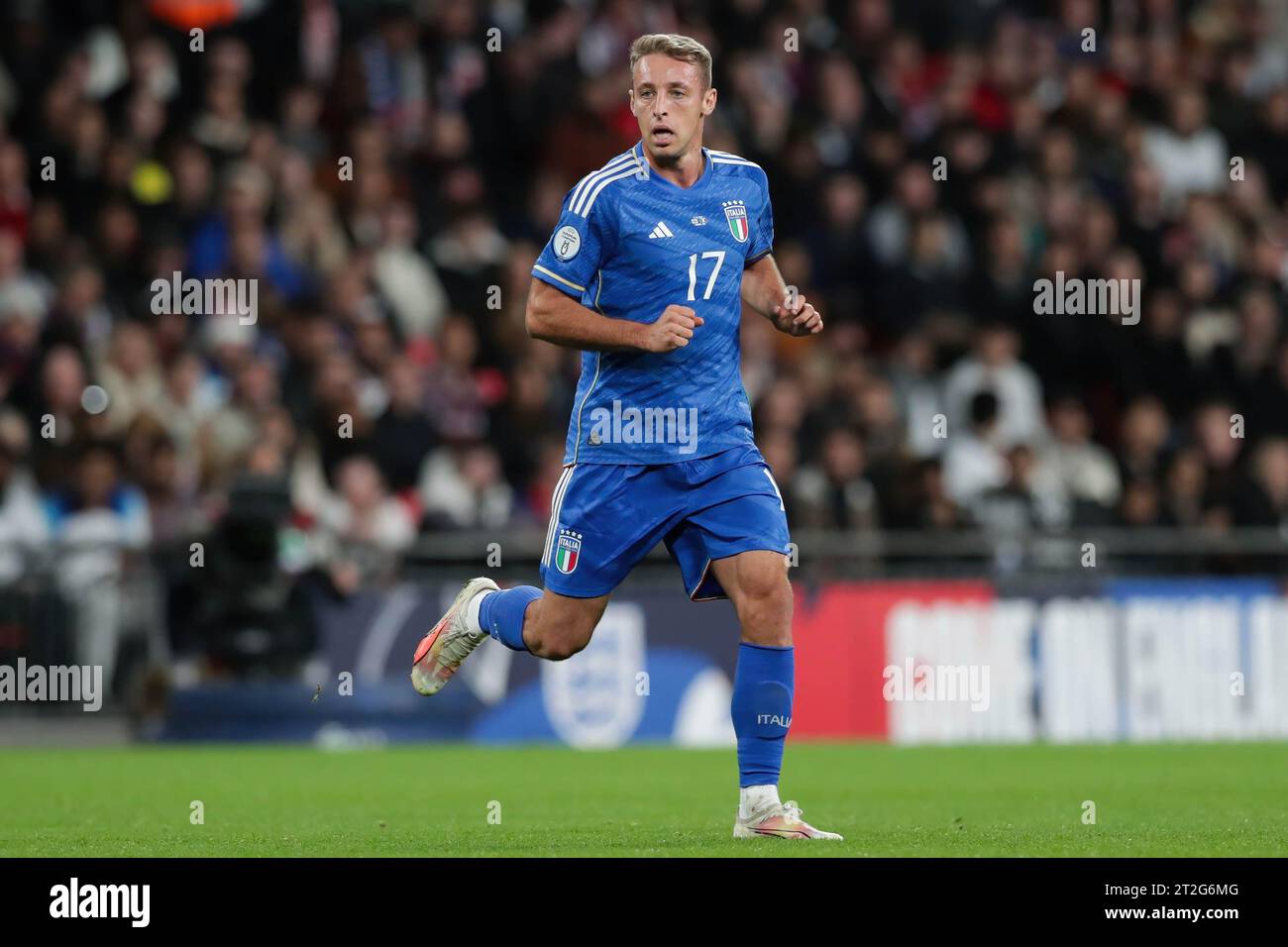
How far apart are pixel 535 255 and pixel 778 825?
36.3ft

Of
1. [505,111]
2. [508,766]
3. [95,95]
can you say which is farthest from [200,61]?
[508,766]

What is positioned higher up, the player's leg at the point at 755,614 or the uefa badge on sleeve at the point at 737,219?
the uefa badge on sleeve at the point at 737,219

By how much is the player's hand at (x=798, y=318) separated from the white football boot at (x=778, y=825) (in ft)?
5.83

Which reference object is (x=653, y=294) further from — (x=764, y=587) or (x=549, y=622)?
(x=549, y=622)

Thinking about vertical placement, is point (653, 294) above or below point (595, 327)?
above

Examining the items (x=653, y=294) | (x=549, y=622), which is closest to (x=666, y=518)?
(x=549, y=622)

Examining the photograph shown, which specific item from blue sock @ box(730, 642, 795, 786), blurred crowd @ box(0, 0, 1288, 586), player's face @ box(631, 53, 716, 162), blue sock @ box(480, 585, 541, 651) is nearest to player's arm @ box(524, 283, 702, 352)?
player's face @ box(631, 53, 716, 162)

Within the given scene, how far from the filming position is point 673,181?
872 cm

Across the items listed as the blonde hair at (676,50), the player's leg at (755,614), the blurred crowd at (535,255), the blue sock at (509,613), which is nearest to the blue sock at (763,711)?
the player's leg at (755,614)

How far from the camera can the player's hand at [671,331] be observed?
327 inches

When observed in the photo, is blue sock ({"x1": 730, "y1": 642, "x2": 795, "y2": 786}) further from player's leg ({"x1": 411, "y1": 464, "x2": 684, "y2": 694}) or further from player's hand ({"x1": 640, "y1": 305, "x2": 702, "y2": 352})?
player's hand ({"x1": 640, "y1": 305, "x2": 702, "y2": 352})

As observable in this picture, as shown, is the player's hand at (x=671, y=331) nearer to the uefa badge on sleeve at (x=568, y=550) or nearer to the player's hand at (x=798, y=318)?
the player's hand at (x=798, y=318)

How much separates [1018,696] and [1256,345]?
4.77 m

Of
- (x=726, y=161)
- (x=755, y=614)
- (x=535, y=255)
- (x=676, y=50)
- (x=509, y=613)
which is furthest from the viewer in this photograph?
(x=535, y=255)
